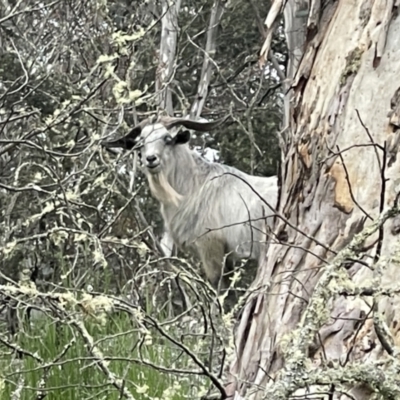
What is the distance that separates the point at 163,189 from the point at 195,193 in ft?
0.96

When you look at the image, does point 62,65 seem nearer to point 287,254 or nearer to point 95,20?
point 95,20

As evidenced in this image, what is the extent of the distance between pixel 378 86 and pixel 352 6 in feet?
1.50

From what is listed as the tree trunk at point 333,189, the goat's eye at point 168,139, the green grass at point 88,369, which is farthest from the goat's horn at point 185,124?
the tree trunk at point 333,189

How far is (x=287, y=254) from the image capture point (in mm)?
3480

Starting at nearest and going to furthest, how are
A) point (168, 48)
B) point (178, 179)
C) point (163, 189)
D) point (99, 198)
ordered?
point (163, 189)
point (178, 179)
point (168, 48)
point (99, 198)

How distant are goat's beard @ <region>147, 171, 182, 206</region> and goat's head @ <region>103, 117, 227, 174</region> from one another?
84mm

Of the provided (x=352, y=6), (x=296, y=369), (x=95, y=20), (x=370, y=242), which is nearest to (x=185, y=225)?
(x=95, y=20)

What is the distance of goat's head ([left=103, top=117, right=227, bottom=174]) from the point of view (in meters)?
8.28

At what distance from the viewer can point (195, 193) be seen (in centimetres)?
861

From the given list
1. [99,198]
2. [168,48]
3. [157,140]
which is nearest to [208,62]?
[168,48]

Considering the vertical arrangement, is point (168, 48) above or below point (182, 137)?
above

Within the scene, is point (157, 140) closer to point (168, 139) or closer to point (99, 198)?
point (168, 139)

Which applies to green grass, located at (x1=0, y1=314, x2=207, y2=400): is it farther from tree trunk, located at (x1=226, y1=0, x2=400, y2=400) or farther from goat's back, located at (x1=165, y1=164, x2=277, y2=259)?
goat's back, located at (x1=165, y1=164, x2=277, y2=259)

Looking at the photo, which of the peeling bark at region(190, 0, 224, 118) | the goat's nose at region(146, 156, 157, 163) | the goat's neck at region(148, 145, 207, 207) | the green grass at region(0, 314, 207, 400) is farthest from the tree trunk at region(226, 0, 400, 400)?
the peeling bark at region(190, 0, 224, 118)
